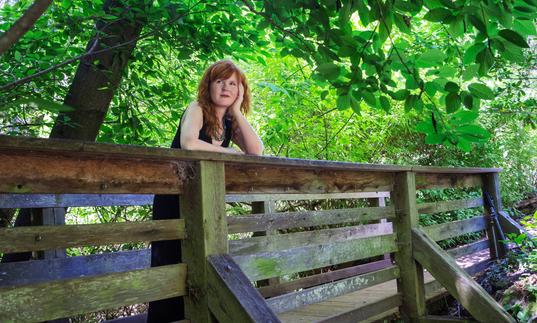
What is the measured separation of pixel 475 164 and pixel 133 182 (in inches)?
315

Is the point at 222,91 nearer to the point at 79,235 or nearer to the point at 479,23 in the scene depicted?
the point at 79,235

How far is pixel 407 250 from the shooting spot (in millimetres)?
3895

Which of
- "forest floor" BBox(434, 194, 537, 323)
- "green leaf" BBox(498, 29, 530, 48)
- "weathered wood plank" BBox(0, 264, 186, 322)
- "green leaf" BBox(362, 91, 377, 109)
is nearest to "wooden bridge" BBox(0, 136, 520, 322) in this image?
"weathered wood plank" BBox(0, 264, 186, 322)

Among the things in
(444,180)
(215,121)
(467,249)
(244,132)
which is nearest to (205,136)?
(215,121)

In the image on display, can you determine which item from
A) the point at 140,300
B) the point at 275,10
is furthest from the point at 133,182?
the point at 275,10

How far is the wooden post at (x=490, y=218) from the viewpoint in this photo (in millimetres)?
5480

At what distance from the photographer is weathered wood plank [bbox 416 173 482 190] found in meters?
4.41

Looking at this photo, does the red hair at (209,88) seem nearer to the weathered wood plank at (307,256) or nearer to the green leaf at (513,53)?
the weathered wood plank at (307,256)

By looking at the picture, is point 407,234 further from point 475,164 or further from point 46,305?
point 475,164

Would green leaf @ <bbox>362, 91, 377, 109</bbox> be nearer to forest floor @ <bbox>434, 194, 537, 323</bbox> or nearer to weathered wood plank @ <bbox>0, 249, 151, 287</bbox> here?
weathered wood plank @ <bbox>0, 249, 151, 287</bbox>

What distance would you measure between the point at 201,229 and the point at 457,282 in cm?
220

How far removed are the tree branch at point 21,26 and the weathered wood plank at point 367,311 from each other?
2.67m

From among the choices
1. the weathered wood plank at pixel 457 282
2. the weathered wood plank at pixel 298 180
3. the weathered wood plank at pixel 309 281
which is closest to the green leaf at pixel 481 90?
the weathered wood plank at pixel 298 180

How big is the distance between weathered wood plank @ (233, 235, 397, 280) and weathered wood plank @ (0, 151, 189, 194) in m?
0.63
